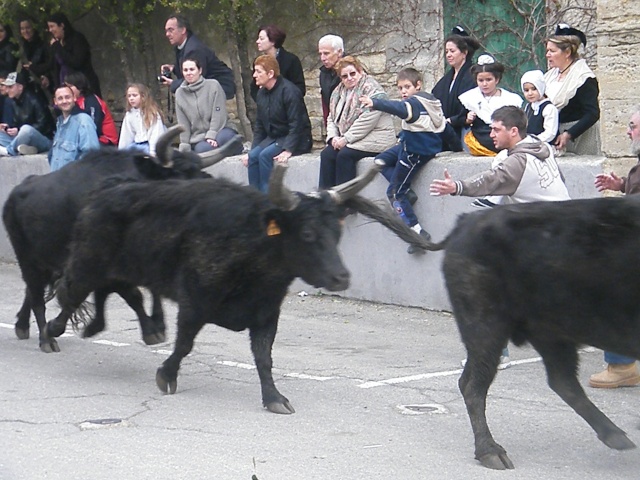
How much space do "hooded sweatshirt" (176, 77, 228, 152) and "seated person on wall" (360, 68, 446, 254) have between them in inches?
92.2

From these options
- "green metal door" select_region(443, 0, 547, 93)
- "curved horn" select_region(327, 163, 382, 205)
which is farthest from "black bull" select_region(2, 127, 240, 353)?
"green metal door" select_region(443, 0, 547, 93)

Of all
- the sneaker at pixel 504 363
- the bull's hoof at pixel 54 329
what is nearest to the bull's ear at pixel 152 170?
the bull's hoof at pixel 54 329

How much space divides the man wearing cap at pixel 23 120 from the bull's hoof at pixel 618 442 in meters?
10.5

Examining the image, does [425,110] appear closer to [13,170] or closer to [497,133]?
[497,133]

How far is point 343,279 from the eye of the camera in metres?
7.09

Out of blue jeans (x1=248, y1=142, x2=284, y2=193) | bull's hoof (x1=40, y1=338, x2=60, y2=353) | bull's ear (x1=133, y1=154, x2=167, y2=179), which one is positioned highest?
bull's ear (x1=133, y1=154, x2=167, y2=179)

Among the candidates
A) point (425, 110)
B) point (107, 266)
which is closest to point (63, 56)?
point (425, 110)

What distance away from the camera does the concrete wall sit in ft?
31.2

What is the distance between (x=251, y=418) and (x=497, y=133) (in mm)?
2515

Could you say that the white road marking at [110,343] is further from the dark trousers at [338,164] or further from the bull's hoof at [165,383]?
the dark trousers at [338,164]

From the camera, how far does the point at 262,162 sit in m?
11.6

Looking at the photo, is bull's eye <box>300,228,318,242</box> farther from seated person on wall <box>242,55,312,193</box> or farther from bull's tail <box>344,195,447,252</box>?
seated person on wall <box>242,55,312,193</box>

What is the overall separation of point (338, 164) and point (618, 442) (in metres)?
5.49

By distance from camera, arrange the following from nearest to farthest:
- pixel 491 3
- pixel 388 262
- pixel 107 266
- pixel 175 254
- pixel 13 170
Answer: pixel 175 254, pixel 107 266, pixel 388 262, pixel 491 3, pixel 13 170
